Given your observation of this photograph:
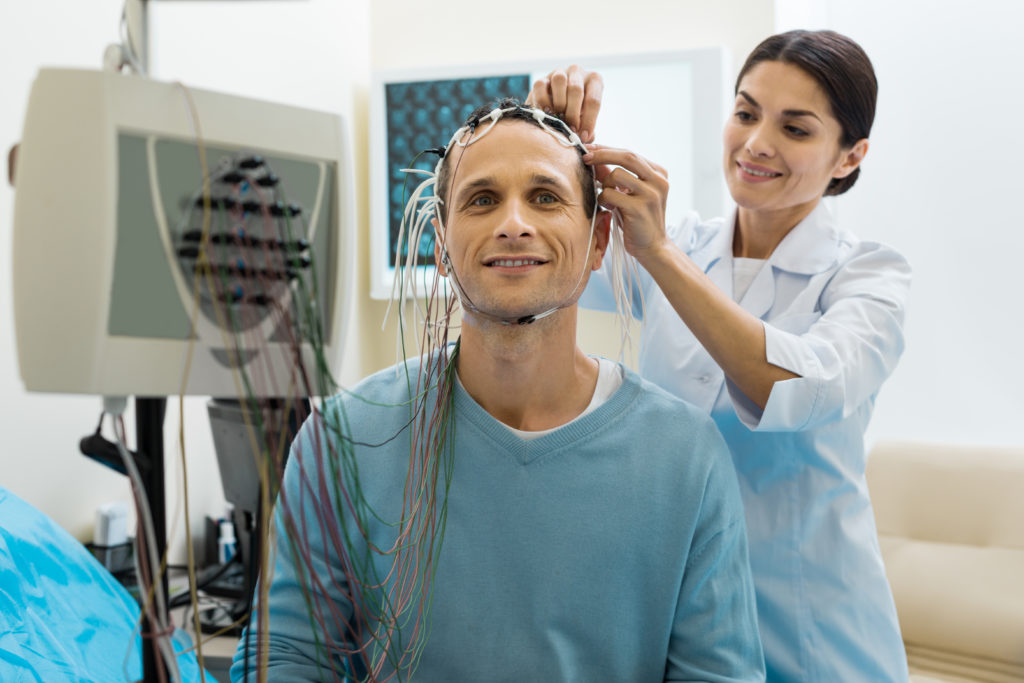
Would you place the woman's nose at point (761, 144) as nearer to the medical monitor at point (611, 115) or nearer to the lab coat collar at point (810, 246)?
the lab coat collar at point (810, 246)

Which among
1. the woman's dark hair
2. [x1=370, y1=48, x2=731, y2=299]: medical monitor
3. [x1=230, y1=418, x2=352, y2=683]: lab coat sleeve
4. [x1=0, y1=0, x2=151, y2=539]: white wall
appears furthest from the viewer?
[x1=370, y1=48, x2=731, y2=299]: medical monitor

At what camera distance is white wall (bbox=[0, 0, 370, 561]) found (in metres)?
1.90

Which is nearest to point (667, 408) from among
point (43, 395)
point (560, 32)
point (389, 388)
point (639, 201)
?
point (639, 201)

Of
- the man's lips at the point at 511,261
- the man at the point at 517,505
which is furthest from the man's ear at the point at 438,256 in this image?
the man's lips at the point at 511,261

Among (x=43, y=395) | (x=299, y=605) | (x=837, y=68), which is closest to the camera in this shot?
(x=299, y=605)

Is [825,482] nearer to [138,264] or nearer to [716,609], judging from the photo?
[716,609]

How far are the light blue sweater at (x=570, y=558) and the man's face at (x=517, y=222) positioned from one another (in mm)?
192

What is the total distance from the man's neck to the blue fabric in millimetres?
641

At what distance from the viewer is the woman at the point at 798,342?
1.34 m

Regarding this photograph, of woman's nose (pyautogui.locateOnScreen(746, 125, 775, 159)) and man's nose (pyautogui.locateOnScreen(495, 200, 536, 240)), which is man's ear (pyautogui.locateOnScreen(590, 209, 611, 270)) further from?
woman's nose (pyautogui.locateOnScreen(746, 125, 775, 159))

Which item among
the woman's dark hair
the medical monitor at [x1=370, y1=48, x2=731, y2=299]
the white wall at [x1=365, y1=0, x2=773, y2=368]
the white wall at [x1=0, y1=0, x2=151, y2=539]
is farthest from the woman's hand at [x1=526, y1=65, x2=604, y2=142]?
the white wall at [x1=365, y1=0, x2=773, y2=368]

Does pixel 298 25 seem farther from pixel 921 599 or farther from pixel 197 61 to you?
pixel 921 599

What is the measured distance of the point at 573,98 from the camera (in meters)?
1.45

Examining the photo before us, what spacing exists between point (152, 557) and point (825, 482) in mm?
1122
